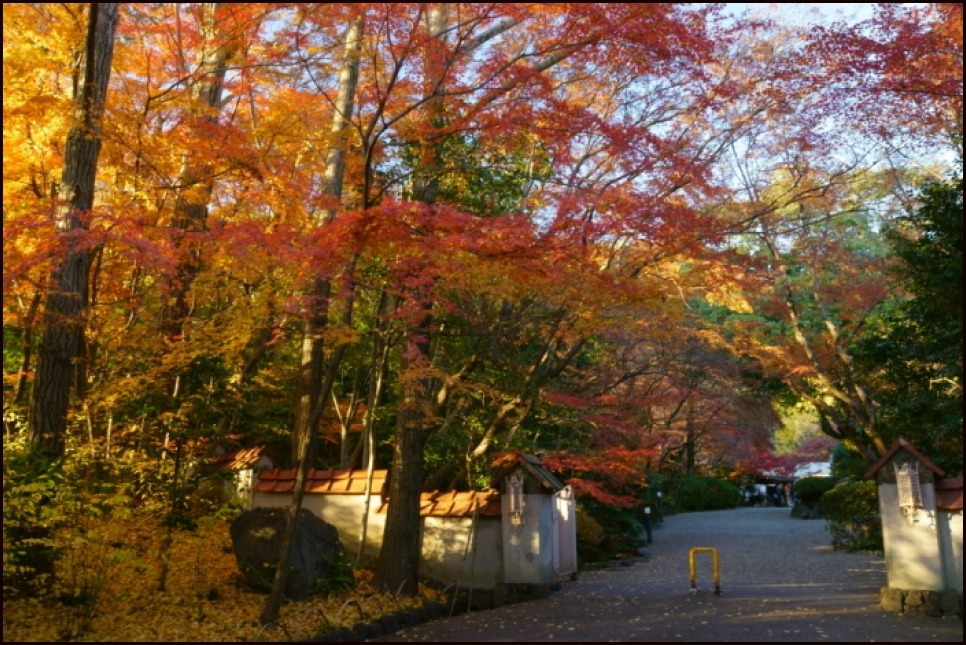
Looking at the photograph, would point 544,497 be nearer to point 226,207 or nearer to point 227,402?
point 227,402

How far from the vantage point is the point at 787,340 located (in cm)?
1891

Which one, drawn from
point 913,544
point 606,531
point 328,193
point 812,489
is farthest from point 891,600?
point 812,489

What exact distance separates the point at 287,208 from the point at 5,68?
3832 millimetres

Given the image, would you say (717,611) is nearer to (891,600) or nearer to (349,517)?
(891,600)

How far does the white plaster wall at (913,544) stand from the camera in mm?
9156

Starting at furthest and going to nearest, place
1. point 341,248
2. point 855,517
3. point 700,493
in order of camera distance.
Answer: point 700,493, point 855,517, point 341,248

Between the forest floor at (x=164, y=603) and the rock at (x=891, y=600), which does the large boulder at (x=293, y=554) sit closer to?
the forest floor at (x=164, y=603)

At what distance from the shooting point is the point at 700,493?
3056 centimetres

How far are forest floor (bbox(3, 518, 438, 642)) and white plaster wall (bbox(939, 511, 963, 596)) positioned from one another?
6.06 meters

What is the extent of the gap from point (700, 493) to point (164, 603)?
25332mm

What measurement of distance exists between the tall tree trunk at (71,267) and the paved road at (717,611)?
414 cm

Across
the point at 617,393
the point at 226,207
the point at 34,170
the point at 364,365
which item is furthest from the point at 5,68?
the point at 617,393

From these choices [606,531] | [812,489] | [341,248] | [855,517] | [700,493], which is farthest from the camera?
[700,493]

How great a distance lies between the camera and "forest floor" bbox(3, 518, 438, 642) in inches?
283
